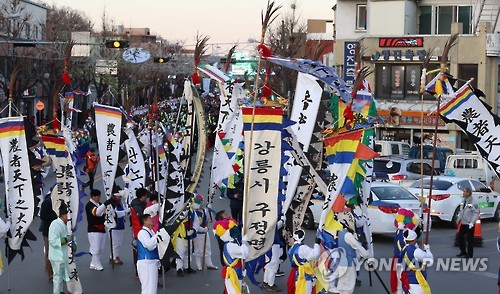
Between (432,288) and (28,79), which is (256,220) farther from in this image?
(28,79)

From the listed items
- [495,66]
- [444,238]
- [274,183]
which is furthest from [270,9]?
[495,66]

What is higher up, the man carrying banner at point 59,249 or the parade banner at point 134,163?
the parade banner at point 134,163

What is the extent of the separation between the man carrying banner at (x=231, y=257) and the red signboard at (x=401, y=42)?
32.3m

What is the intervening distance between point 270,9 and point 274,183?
242 cm

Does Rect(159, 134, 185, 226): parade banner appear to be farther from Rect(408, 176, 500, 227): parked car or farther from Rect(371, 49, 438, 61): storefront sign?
Rect(371, 49, 438, 61): storefront sign

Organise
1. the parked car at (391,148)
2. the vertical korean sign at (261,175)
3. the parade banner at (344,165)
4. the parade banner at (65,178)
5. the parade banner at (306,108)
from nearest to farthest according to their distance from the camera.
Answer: the vertical korean sign at (261,175)
the parade banner at (344,165)
the parade banner at (65,178)
the parade banner at (306,108)
the parked car at (391,148)

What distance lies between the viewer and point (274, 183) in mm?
Answer: 12469

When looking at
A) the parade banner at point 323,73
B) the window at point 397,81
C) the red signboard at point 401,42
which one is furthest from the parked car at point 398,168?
the window at point 397,81

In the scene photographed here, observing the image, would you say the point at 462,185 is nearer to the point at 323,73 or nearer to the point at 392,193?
the point at 392,193

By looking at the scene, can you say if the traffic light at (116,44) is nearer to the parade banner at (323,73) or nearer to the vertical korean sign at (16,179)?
the vertical korean sign at (16,179)

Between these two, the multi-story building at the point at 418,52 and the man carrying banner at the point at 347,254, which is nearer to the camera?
the man carrying banner at the point at 347,254

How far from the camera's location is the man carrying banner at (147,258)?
12.5 m

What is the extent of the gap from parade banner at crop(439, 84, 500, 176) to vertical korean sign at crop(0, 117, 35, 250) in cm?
648

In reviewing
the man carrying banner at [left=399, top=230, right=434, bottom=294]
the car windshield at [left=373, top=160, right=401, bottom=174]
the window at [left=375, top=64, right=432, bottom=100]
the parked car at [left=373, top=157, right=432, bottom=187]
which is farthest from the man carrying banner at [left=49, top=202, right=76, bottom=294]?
the window at [left=375, top=64, right=432, bottom=100]
